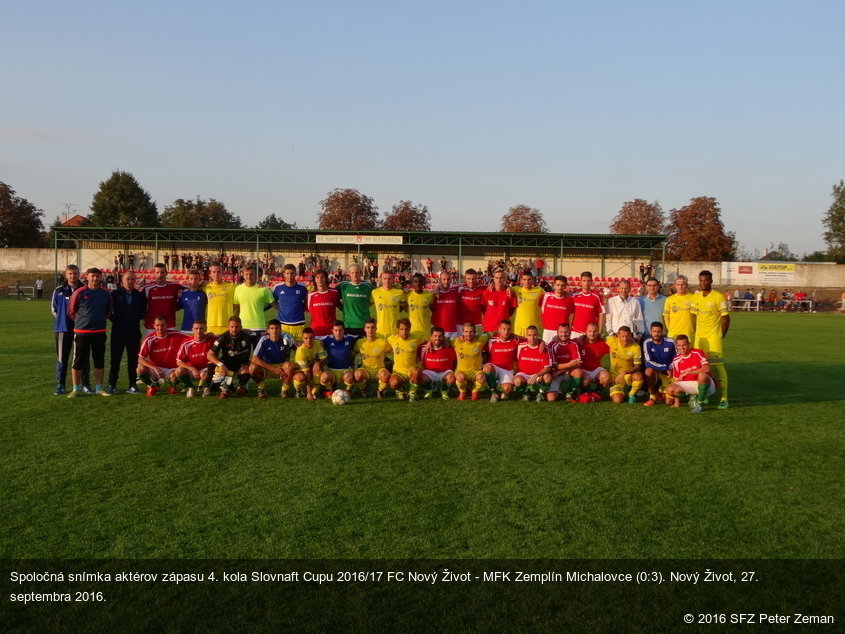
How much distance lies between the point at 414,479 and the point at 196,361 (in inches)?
182

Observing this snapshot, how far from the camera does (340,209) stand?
185 ft

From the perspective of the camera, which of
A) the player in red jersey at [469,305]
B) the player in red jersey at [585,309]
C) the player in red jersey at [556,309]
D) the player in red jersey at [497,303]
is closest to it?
the player in red jersey at [556,309]

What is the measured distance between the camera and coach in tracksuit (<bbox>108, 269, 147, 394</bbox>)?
8.23 meters

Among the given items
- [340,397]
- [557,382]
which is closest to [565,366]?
[557,382]

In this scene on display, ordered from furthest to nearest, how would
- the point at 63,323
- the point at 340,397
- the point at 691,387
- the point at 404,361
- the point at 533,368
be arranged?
the point at 404,361
the point at 533,368
the point at 63,323
the point at 691,387
the point at 340,397

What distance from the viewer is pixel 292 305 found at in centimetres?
863

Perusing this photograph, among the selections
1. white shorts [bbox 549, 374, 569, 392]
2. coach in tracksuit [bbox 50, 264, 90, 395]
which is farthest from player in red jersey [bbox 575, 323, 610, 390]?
coach in tracksuit [bbox 50, 264, 90, 395]

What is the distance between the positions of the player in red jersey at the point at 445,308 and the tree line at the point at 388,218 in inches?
1657

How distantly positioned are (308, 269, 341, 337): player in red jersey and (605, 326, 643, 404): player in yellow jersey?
13.2 feet

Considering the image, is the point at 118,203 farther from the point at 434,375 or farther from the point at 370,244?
the point at 434,375

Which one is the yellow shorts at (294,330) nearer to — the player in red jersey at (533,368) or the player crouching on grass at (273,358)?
the player crouching on grass at (273,358)

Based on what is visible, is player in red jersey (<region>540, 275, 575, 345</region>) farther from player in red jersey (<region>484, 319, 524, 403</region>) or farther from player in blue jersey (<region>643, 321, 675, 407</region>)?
player in blue jersey (<region>643, 321, 675, 407</region>)

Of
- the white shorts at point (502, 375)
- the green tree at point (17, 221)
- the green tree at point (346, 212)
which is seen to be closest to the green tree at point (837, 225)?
the green tree at point (346, 212)

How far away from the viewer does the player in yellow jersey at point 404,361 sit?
800 cm
